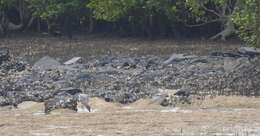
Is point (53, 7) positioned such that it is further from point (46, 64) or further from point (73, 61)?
point (46, 64)

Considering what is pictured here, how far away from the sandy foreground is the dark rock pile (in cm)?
85

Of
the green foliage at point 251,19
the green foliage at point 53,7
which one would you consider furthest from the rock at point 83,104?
the green foliage at point 53,7

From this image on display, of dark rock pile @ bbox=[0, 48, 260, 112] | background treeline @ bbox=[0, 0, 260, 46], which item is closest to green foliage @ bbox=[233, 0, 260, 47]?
dark rock pile @ bbox=[0, 48, 260, 112]

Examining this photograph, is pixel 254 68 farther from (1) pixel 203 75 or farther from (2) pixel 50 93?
(2) pixel 50 93

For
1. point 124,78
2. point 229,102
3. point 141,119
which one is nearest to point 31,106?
point 141,119

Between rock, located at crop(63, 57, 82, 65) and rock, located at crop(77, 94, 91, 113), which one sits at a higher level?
rock, located at crop(77, 94, 91, 113)

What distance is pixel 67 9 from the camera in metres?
39.5

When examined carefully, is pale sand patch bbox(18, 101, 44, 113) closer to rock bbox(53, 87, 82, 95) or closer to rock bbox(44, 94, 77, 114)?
rock bbox(44, 94, 77, 114)

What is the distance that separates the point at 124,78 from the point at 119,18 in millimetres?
15314

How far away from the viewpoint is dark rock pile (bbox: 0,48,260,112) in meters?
18.7

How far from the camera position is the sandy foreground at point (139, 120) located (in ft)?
43.2

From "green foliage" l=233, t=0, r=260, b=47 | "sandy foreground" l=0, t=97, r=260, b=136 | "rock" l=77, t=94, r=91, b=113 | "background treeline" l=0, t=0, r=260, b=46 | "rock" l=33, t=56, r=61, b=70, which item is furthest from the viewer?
"background treeline" l=0, t=0, r=260, b=46

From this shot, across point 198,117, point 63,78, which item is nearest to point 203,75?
point 63,78

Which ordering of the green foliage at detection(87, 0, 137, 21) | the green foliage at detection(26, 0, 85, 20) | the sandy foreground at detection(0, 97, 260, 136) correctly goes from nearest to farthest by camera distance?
the sandy foreground at detection(0, 97, 260, 136) → the green foliage at detection(87, 0, 137, 21) → the green foliage at detection(26, 0, 85, 20)
